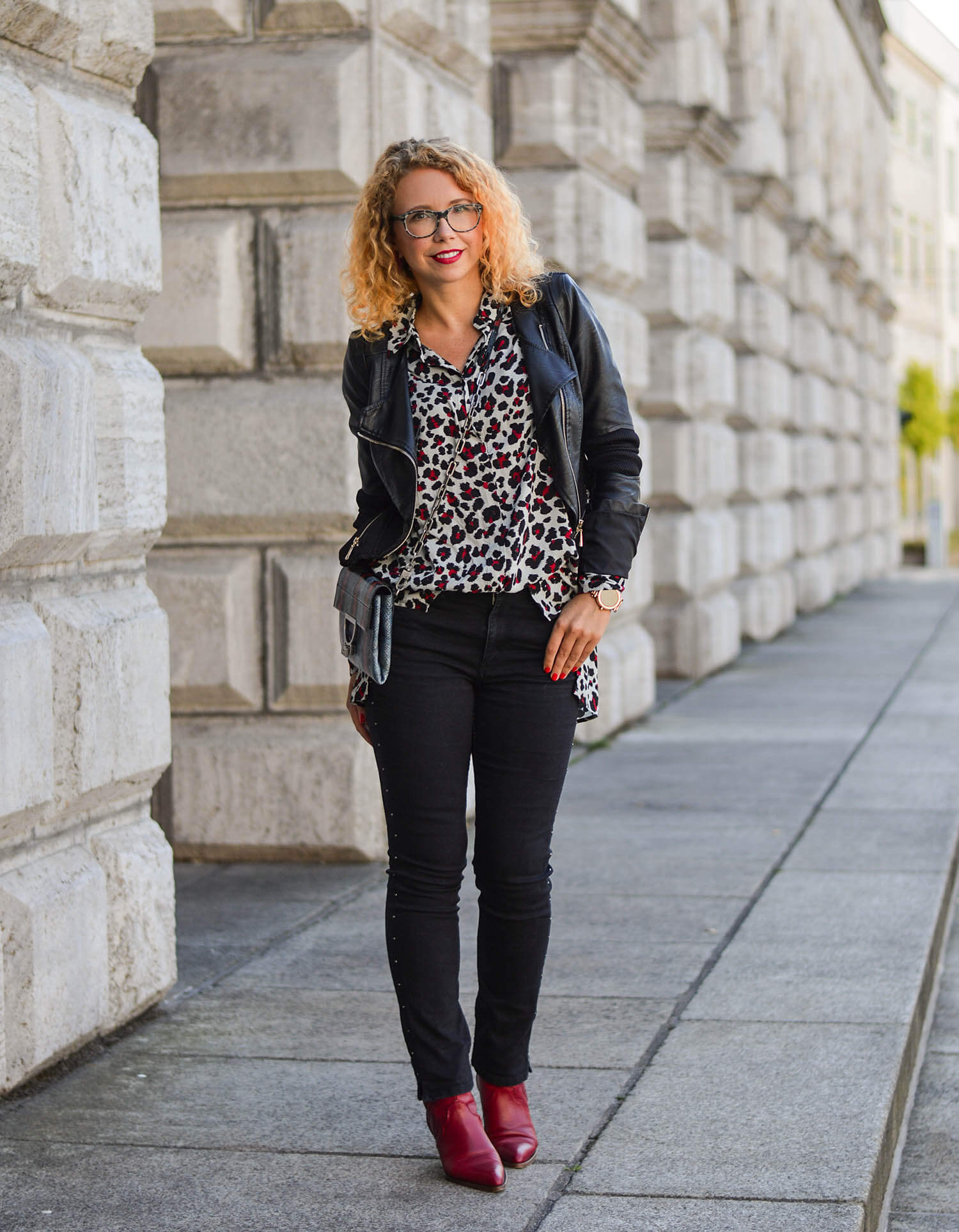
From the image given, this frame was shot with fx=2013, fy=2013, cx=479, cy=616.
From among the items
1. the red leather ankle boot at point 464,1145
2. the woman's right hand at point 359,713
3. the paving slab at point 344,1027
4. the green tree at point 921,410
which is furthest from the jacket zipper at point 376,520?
the green tree at point 921,410

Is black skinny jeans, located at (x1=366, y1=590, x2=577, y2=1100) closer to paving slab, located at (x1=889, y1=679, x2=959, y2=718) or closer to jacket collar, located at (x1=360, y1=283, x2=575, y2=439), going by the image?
jacket collar, located at (x1=360, y1=283, x2=575, y2=439)

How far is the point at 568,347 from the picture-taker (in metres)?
3.56

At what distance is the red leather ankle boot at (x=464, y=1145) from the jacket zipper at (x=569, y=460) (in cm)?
100

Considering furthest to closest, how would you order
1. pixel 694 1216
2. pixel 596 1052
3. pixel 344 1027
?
1. pixel 344 1027
2. pixel 596 1052
3. pixel 694 1216

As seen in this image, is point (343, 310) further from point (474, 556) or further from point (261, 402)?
point (474, 556)

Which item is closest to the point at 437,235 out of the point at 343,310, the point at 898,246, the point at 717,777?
the point at 343,310

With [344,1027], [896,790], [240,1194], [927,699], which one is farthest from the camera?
[927,699]

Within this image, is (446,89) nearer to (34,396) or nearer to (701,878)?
(701,878)

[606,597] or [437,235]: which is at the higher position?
[437,235]

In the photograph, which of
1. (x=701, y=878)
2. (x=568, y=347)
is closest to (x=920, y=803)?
(x=701, y=878)

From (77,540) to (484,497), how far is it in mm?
1200

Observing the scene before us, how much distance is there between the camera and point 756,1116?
382 centimetres

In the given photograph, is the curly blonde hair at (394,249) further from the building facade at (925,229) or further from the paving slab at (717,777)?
the building facade at (925,229)

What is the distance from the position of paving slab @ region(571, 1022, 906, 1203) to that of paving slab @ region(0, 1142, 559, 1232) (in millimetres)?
191
